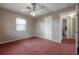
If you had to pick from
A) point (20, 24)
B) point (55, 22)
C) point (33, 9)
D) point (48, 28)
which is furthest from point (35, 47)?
point (33, 9)

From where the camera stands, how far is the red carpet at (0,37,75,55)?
5.88 ft

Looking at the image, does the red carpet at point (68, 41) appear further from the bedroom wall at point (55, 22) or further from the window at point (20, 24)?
the window at point (20, 24)

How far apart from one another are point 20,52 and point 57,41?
99cm

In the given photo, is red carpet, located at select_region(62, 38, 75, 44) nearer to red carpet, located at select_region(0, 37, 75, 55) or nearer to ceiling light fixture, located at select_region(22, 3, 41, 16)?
red carpet, located at select_region(0, 37, 75, 55)

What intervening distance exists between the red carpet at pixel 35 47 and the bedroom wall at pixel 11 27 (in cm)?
15

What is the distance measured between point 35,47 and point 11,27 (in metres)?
0.82

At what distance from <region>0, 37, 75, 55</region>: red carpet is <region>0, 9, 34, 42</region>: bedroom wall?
0.48 feet

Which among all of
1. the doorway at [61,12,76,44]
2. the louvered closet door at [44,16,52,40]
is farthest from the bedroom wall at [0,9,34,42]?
the doorway at [61,12,76,44]

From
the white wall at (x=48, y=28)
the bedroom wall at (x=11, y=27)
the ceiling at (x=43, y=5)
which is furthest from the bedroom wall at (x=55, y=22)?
the bedroom wall at (x=11, y=27)

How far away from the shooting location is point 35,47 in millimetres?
1974

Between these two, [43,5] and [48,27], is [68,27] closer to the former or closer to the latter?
[48,27]

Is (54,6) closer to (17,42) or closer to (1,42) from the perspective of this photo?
(17,42)

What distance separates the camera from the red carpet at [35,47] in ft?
5.88

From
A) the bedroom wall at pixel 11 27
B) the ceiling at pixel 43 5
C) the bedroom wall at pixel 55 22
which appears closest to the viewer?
the ceiling at pixel 43 5
